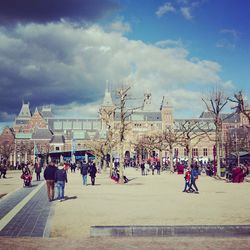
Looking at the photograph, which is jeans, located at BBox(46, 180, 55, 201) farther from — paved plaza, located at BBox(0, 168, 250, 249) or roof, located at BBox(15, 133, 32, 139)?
roof, located at BBox(15, 133, 32, 139)

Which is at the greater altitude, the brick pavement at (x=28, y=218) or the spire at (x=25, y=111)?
the spire at (x=25, y=111)

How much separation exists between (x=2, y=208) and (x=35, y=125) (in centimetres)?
12809

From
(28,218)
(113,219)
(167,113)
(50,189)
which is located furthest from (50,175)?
(167,113)

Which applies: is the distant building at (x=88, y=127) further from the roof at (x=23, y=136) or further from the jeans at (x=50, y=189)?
the jeans at (x=50, y=189)

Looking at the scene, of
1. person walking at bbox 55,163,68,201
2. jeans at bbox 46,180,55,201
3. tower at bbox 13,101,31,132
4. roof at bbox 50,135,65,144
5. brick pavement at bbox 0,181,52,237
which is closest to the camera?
brick pavement at bbox 0,181,52,237

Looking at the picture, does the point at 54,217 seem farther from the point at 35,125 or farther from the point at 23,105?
the point at 23,105

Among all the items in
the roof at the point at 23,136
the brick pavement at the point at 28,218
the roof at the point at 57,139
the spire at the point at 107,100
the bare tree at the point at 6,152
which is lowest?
the brick pavement at the point at 28,218

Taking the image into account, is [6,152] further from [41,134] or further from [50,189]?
[50,189]

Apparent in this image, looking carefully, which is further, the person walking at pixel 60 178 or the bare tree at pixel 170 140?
the bare tree at pixel 170 140

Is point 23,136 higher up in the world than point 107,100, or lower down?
lower down

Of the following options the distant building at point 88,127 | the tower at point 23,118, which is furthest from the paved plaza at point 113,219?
the tower at point 23,118

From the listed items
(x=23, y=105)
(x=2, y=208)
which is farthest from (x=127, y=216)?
(x=23, y=105)

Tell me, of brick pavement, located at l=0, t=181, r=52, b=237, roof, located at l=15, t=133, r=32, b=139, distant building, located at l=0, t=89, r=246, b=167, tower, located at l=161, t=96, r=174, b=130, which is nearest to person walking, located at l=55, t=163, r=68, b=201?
brick pavement, located at l=0, t=181, r=52, b=237

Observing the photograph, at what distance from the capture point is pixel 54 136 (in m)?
130
